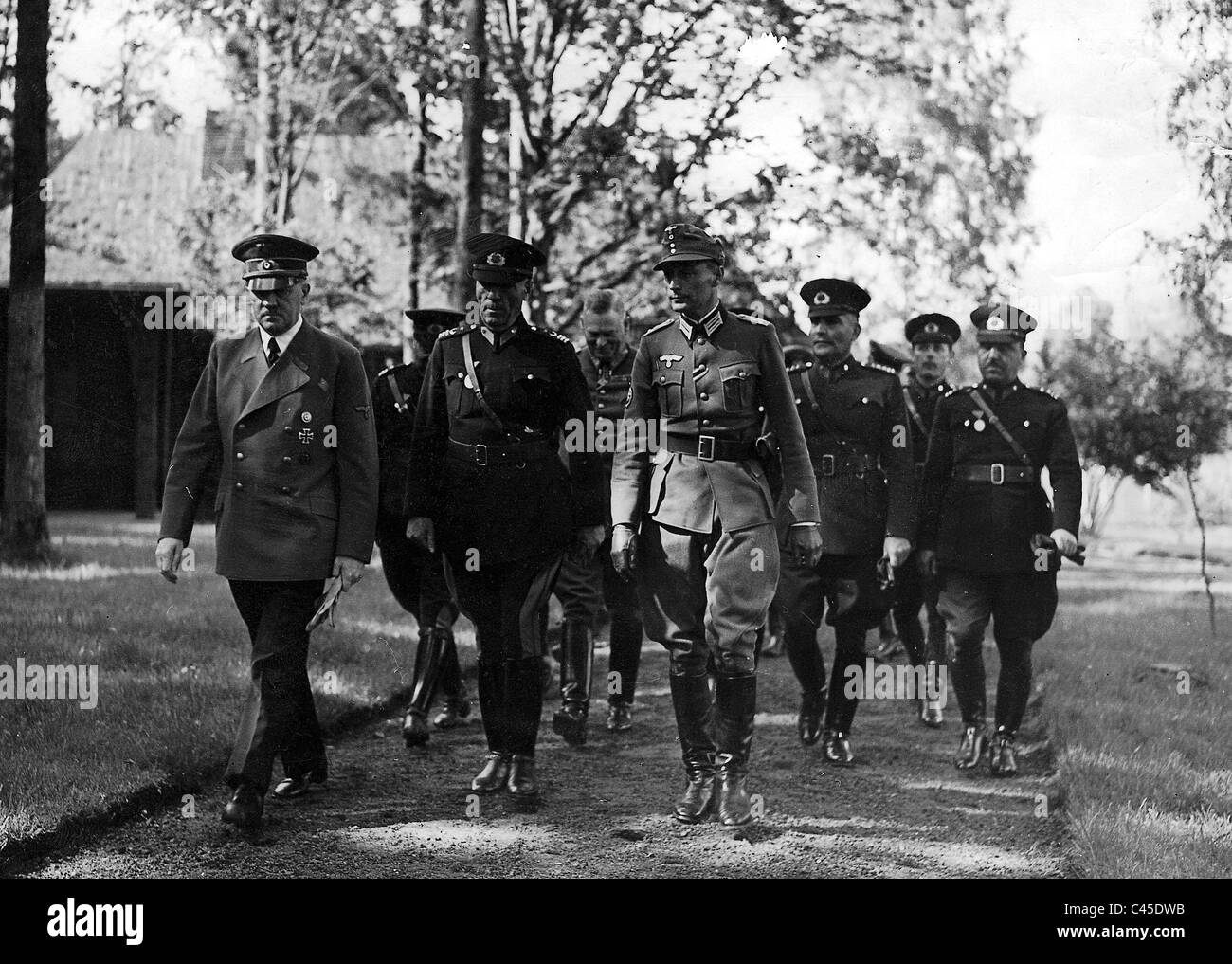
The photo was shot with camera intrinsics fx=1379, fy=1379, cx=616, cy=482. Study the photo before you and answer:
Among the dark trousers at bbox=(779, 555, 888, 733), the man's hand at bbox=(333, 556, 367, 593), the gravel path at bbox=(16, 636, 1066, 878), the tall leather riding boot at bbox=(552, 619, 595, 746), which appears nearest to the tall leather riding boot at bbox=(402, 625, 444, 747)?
the gravel path at bbox=(16, 636, 1066, 878)

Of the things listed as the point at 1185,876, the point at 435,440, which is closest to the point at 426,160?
the point at 435,440

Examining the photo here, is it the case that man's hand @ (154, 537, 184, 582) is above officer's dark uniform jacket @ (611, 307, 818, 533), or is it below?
below

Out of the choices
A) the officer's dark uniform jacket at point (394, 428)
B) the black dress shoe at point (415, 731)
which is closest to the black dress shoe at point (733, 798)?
the black dress shoe at point (415, 731)

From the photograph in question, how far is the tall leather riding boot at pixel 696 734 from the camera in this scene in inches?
231

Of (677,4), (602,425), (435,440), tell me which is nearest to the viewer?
(435,440)

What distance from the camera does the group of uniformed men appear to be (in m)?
5.73

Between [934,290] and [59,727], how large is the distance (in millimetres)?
15021

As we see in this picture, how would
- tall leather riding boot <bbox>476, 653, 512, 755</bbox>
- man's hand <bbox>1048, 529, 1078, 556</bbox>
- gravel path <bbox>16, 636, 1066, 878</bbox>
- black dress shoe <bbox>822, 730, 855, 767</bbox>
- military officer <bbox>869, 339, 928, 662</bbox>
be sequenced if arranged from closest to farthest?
gravel path <bbox>16, 636, 1066, 878</bbox> → tall leather riding boot <bbox>476, 653, 512, 755</bbox> → man's hand <bbox>1048, 529, 1078, 556</bbox> → black dress shoe <bbox>822, 730, 855, 767</bbox> → military officer <bbox>869, 339, 928, 662</bbox>

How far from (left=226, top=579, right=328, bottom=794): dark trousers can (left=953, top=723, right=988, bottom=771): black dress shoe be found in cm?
333

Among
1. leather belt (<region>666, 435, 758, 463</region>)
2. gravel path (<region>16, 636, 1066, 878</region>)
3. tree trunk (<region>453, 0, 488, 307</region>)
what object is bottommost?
gravel path (<region>16, 636, 1066, 878</region>)

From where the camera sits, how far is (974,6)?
15492 mm

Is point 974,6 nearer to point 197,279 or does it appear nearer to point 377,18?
point 377,18

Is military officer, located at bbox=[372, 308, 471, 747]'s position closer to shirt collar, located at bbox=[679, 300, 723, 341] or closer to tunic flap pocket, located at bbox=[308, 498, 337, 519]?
tunic flap pocket, located at bbox=[308, 498, 337, 519]
